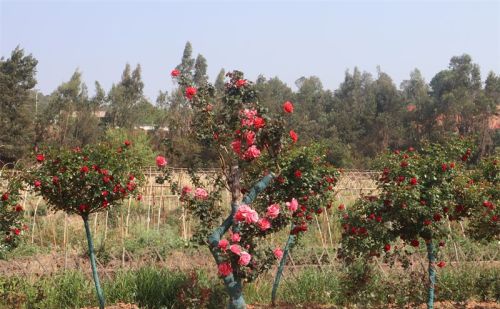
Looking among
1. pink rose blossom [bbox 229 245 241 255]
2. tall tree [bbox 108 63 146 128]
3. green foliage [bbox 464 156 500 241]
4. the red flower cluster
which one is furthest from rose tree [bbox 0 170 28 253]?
tall tree [bbox 108 63 146 128]

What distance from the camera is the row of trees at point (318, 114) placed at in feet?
98.1

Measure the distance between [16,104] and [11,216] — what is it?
83.6 feet

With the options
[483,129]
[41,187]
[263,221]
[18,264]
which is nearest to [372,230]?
[263,221]

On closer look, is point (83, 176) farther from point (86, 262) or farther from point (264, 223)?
point (86, 262)

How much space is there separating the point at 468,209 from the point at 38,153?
4712mm

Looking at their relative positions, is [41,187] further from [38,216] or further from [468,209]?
[38,216]

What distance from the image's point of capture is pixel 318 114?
139 feet

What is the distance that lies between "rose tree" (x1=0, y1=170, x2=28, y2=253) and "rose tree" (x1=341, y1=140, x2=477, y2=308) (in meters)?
3.43

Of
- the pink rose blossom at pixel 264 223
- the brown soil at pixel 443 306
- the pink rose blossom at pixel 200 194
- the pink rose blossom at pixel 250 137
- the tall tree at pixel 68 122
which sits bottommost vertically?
the brown soil at pixel 443 306

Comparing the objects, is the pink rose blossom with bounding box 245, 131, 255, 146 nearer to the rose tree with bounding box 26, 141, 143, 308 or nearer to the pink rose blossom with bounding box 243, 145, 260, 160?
the pink rose blossom with bounding box 243, 145, 260, 160

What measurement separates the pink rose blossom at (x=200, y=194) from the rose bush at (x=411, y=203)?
1.74 meters

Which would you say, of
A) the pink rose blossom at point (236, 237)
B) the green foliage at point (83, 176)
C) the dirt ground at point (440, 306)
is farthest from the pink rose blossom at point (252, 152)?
the dirt ground at point (440, 306)

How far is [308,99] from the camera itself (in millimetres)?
46625

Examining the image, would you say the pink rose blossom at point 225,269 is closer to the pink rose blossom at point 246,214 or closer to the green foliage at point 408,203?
the pink rose blossom at point 246,214
